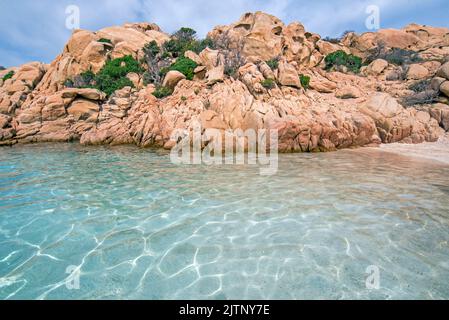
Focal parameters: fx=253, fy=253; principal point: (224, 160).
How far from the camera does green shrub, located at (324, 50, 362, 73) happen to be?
94.2ft

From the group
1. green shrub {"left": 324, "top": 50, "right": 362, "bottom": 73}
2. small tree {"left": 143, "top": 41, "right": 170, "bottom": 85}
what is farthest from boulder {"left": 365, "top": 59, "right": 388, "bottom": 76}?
small tree {"left": 143, "top": 41, "right": 170, "bottom": 85}

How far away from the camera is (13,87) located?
80.4 ft

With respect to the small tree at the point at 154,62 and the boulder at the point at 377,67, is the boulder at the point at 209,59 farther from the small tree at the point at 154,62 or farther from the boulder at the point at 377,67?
the boulder at the point at 377,67

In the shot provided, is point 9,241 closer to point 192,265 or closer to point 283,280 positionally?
point 192,265

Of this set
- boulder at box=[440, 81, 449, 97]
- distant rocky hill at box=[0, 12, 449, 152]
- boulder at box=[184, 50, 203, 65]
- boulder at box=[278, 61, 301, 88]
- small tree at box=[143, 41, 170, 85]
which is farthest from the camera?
small tree at box=[143, 41, 170, 85]

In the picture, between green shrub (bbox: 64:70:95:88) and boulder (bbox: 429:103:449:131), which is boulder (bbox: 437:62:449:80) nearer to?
boulder (bbox: 429:103:449:131)

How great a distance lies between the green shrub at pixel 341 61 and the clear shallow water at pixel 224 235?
2235cm

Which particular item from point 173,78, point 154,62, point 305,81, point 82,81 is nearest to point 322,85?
point 305,81

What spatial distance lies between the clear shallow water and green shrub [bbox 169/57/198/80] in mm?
14770

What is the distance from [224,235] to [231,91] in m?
15.2

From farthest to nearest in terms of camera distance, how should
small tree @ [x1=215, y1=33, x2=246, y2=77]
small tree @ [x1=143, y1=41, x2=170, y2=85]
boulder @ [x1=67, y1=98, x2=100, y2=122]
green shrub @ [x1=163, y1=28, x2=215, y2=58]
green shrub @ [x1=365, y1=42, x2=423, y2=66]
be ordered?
green shrub @ [x1=365, y1=42, x2=423, y2=66] < green shrub @ [x1=163, y1=28, x2=215, y2=58] < small tree @ [x1=143, y1=41, x2=170, y2=85] < small tree @ [x1=215, y1=33, x2=246, y2=77] < boulder @ [x1=67, y1=98, x2=100, y2=122]

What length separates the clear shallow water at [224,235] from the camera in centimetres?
384
